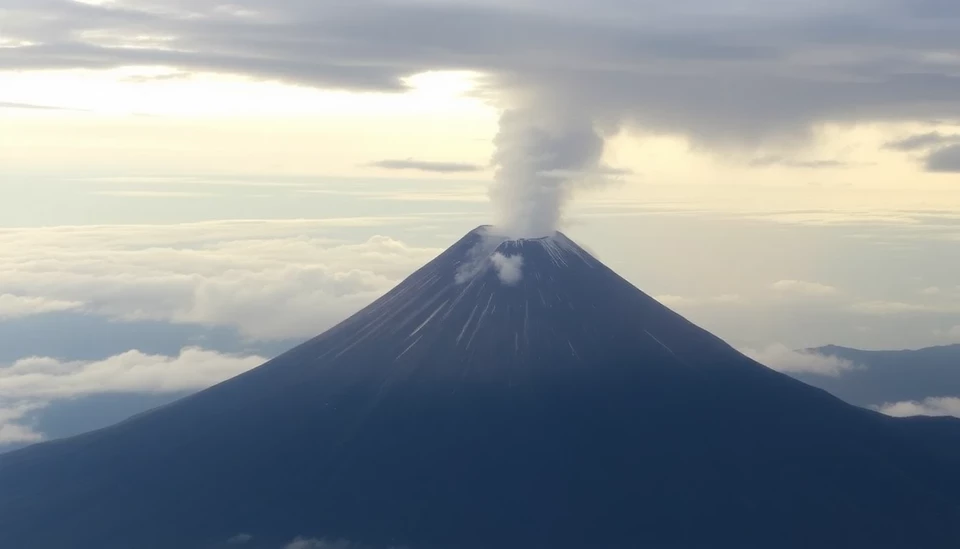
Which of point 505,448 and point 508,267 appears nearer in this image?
point 505,448

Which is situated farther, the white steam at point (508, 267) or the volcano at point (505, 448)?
the white steam at point (508, 267)

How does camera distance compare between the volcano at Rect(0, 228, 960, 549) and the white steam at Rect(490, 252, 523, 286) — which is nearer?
the volcano at Rect(0, 228, 960, 549)

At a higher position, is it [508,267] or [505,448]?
[508,267]

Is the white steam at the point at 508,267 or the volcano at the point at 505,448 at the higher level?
the white steam at the point at 508,267

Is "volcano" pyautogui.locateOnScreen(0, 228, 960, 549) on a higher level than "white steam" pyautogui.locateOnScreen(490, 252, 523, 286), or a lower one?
lower

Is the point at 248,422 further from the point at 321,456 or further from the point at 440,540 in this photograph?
the point at 440,540

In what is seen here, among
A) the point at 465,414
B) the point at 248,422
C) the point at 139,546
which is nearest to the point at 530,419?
the point at 465,414
